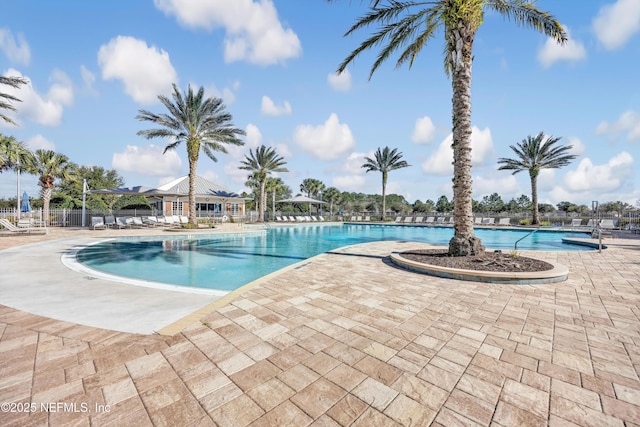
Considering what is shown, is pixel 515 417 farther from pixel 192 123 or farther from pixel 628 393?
pixel 192 123

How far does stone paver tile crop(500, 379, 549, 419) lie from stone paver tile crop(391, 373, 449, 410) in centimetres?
45

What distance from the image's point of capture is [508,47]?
9.77 metres

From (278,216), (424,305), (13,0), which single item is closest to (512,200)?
(278,216)

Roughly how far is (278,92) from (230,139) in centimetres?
668

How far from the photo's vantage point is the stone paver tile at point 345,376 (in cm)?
218

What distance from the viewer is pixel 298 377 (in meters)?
2.26

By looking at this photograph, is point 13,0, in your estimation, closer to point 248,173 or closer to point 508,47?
point 508,47

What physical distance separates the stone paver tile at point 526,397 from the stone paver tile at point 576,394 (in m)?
0.10

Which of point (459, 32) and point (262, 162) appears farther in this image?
point (262, 162)

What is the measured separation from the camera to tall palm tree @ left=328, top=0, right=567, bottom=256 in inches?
277

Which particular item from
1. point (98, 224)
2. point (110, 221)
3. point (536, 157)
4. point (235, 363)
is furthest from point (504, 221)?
point (98, 224)

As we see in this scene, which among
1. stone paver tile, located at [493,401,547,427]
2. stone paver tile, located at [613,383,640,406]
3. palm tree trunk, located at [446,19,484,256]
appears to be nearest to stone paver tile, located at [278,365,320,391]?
stone paver tile, located at [493,401,547,427]

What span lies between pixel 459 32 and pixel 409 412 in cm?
842

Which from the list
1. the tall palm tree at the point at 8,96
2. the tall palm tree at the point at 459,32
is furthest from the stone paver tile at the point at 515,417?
the tall palm tree at the point at 8,96
